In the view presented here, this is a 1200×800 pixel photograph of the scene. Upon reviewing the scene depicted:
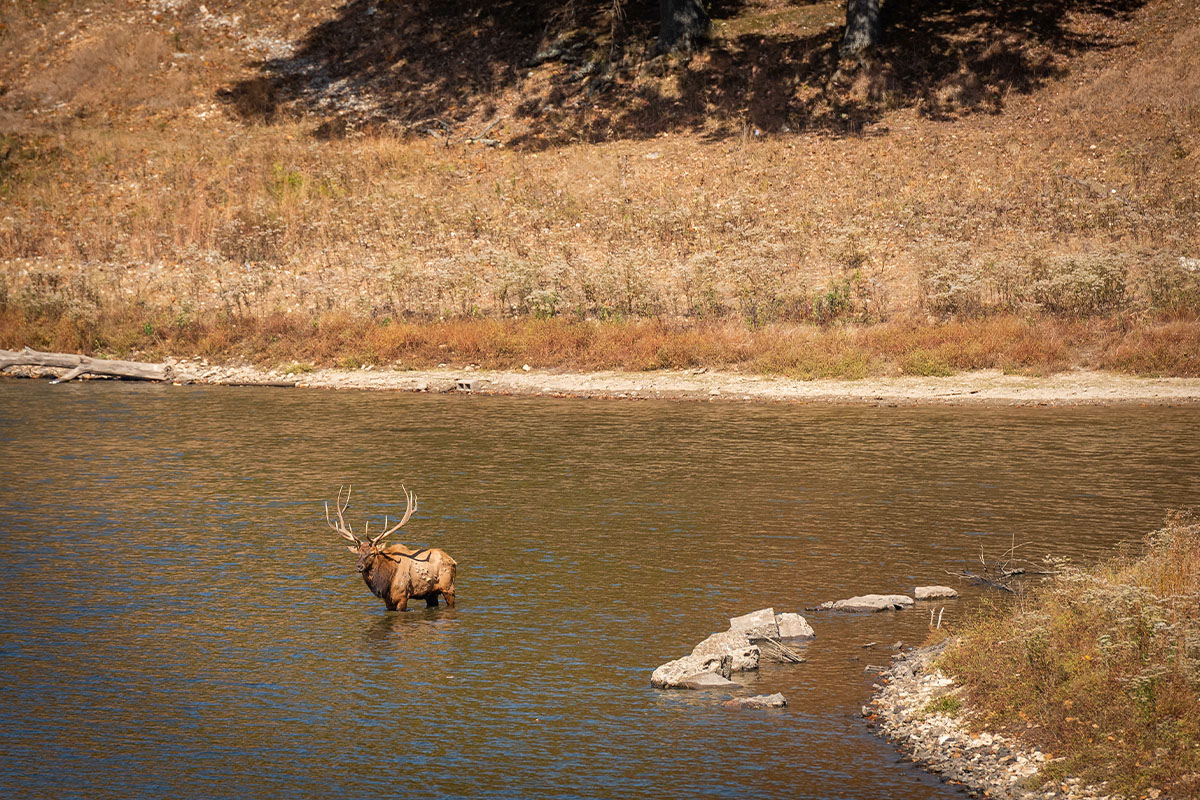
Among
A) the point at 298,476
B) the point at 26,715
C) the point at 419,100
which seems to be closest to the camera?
the point at 26,715

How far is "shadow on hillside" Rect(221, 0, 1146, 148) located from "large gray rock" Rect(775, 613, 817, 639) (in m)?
34.3

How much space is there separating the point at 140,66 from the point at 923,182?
36180 millimetres

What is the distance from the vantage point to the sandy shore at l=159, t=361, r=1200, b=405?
1153 inches

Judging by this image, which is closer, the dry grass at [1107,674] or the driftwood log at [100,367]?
the dry grass at [1107,674]

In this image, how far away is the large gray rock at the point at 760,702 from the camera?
39.2ft

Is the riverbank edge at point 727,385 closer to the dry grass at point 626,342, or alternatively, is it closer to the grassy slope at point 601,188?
the dry grass at point 626,342

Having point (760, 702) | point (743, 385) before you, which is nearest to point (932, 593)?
point (760, 702)

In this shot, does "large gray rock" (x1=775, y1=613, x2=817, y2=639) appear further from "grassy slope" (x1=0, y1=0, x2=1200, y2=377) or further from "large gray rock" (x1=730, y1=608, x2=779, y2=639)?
"grassy slope" (x1=0, y1=0, x2=1200, y2=377)

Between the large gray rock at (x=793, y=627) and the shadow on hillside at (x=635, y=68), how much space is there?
113 feet

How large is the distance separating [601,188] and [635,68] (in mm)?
9761

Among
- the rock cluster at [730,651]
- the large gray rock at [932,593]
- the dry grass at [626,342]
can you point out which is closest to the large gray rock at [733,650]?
the rock cluster at [730,651]

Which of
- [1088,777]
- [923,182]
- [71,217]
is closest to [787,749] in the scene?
[1088,777]

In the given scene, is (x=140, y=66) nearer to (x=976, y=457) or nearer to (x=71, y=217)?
(x=71, y=217)

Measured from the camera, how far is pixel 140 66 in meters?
55.1
